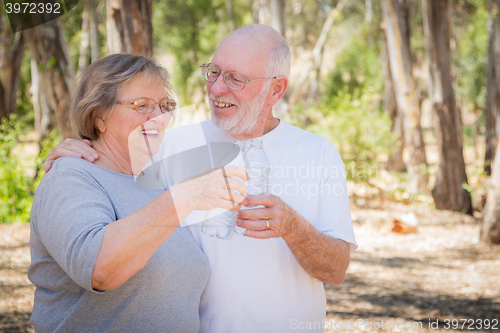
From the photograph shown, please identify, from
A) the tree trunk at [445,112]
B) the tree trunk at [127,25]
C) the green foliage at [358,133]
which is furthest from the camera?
the green foliage at [358,133]

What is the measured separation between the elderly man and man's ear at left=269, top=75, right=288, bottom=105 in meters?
0.01

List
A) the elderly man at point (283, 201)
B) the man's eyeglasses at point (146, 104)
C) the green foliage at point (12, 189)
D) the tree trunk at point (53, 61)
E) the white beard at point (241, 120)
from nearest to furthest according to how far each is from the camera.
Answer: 1. the man's eyeglasses at point (146, 104)
2. the elderly man at point (283, 201)
3. the white beard at point (241, 120)
4. the tree trunk at point (53, 61)
5. the green foliage at point (12, 189)

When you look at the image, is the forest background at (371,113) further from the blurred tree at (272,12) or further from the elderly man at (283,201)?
the elderly man at (283,201)

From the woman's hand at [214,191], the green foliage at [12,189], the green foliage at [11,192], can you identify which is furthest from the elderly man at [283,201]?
the green foliage at [11,192]

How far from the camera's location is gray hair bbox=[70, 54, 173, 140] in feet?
6.44

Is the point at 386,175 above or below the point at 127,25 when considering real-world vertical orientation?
below

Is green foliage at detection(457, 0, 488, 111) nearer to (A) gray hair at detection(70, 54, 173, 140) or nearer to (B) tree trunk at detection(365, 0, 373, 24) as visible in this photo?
(B) tree trunk at detection(365, 0, 373, 24)

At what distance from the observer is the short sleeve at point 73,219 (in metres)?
1.49

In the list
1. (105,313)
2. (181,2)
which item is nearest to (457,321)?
(105,313)

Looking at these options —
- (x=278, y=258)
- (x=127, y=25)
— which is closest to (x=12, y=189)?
(x=127, y=25)

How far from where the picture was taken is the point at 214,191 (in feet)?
4.99

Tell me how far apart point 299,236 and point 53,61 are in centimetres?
460

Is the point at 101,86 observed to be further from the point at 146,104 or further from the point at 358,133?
the point at 358,133

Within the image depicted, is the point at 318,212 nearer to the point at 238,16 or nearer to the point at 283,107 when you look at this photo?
the point at 283,107
